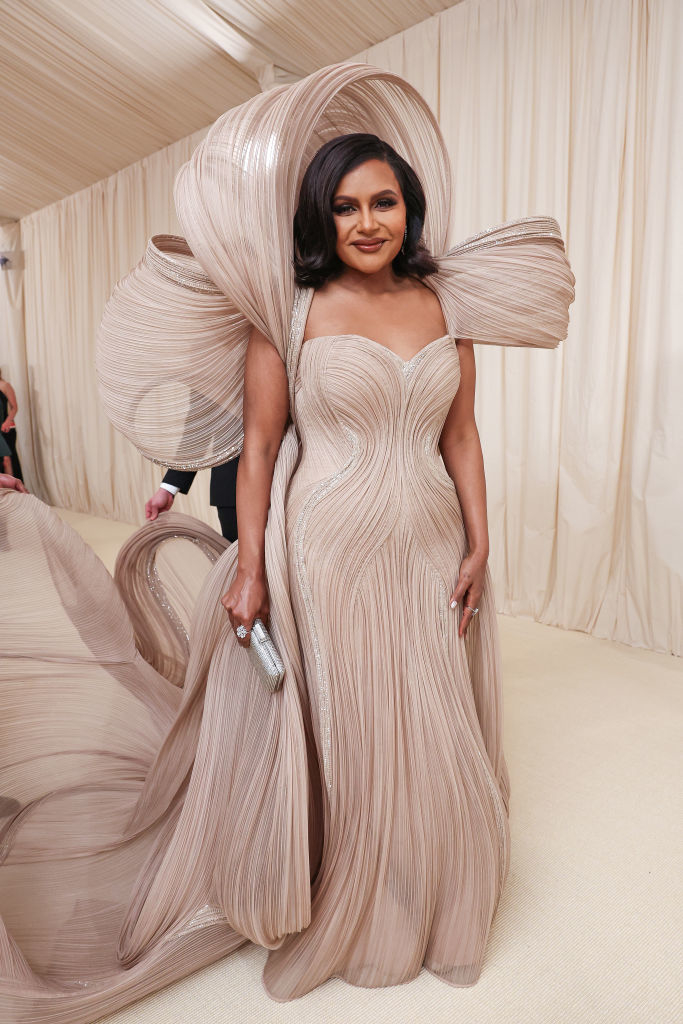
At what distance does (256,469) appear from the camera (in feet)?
4.73

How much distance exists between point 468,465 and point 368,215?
1.88 feet

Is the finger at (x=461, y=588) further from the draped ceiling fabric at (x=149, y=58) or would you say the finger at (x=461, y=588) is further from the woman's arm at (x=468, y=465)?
the draped ceiling fabric at (x=149, y=58)

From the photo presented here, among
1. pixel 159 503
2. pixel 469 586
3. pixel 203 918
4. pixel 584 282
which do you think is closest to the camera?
pixel 203 918

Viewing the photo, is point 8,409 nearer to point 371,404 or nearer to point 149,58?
point 149,58

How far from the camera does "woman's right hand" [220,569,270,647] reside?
1400 millimetres

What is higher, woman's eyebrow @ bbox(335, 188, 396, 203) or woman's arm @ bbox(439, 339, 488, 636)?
woman's eyebrow @ bbox(335, 188, 396, 203)

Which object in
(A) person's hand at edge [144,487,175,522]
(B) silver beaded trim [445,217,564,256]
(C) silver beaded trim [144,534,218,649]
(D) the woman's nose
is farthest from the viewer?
(A) person's hand at edge [144,487,175,522]

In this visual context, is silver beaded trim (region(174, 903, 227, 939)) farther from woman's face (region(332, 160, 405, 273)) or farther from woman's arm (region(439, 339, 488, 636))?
woman's face (region(332, 160, 405, 273))

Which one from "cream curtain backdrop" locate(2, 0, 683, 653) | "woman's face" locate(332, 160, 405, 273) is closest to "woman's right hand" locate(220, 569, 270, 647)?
"woman's face" locate(332, 160, 405, 273)

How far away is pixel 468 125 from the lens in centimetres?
363

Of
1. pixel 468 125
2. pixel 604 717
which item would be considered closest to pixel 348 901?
pixel 604 717

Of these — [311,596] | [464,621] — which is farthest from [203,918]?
[464,621]

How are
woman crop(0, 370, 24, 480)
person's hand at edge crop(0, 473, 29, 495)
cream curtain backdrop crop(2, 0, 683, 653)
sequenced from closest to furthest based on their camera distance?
1. person's hand at edge crop(0, 473, 29, 495)
2. cream curtain backdrop crop(2, 0, 683, 653)
3. woman crop(0, 370, 24, 480)

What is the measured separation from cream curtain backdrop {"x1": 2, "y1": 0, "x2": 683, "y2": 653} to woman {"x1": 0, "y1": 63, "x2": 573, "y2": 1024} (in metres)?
1.86
